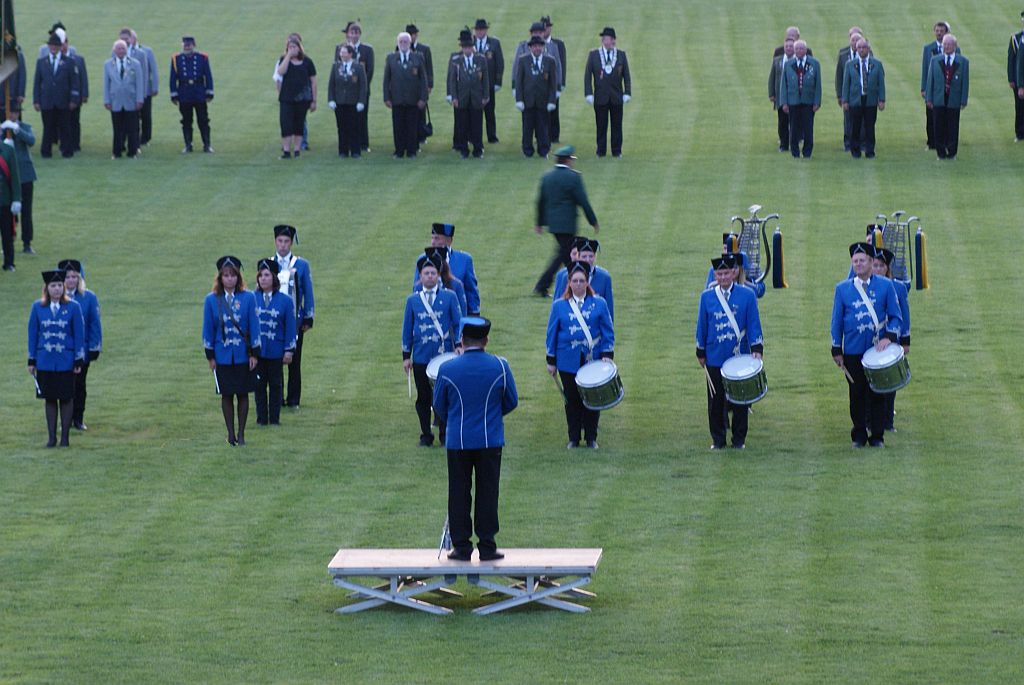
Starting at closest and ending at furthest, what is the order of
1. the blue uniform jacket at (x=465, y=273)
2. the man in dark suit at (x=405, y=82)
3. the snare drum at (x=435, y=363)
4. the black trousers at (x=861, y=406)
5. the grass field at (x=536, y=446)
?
the grass field at (x=536, y=446) < the snare drum at (x=435, y=363) < the black trousers at (x=861, y=406) < the blue uniform jacket at (x=465, y=273) < the man in dark suit at (x=405, y=82)

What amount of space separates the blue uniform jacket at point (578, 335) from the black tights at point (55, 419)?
445 centimetres

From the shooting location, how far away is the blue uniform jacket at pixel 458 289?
18228 millimetres

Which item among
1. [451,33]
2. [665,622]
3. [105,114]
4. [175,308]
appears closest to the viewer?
[665,622]

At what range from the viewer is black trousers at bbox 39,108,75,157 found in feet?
112

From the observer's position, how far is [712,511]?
51.6 feet

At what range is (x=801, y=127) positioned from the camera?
108ft

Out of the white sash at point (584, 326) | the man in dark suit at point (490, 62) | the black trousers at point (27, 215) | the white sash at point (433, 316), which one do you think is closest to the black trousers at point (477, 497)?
the white sash at point (584, 326)

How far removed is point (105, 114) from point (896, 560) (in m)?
27.5

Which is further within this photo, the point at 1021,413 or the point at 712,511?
the point at 1021,413

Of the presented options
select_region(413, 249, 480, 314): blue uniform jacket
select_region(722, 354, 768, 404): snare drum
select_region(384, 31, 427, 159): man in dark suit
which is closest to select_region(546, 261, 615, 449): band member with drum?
select_region(722, 354, 768, 404): snare drum

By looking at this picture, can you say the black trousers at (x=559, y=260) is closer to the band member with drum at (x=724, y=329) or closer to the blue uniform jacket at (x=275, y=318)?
the blue uniform jacket at (x=275, y=318)

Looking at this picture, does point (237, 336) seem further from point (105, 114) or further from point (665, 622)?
point (105, 114)

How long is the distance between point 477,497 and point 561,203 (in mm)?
10895

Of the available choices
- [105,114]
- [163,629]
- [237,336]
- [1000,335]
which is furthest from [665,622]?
[105,114]
